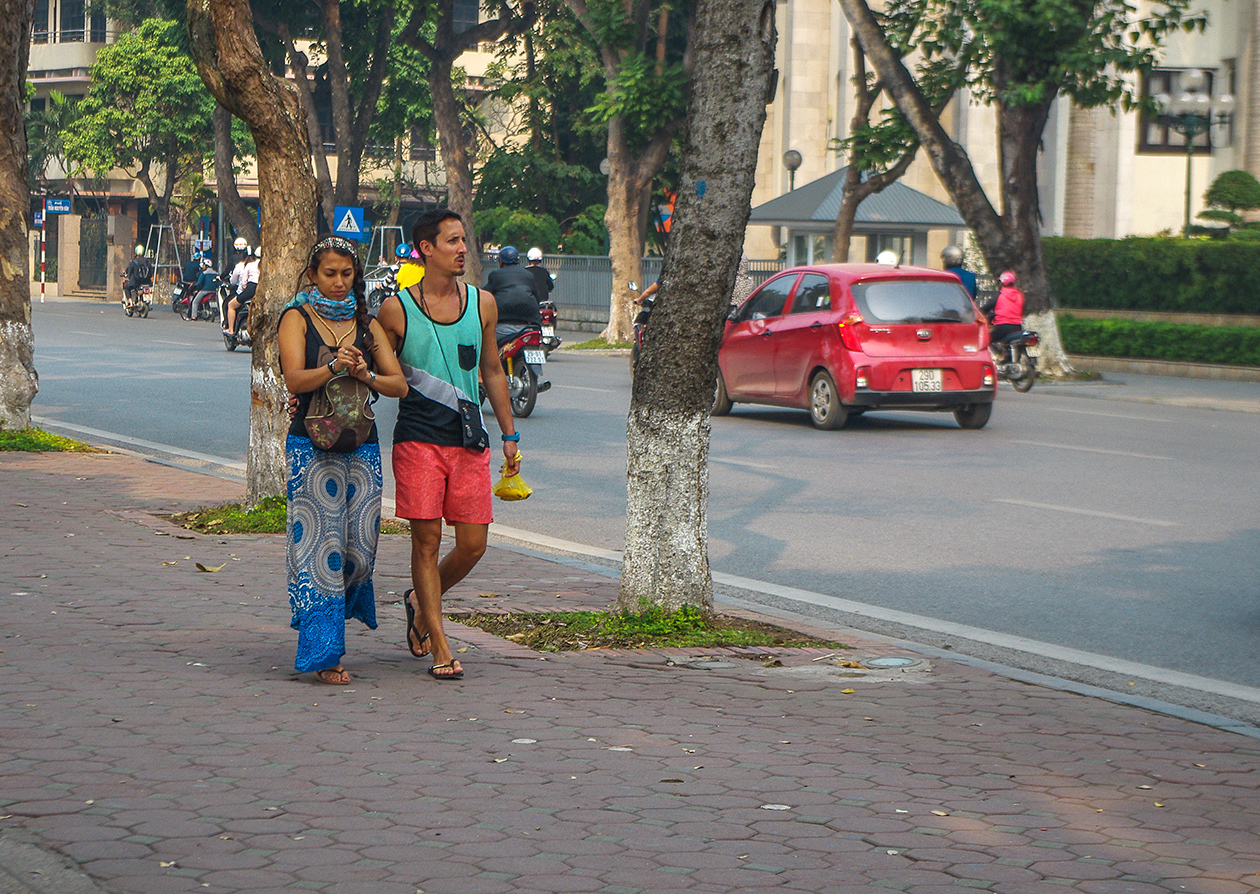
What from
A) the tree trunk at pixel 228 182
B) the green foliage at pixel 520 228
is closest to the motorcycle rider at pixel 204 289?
the tree trunk at pixel 228 182

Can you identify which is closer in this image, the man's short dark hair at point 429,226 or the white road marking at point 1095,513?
the man's short dark hair at point 429,226

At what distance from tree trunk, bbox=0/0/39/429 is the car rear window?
7702 mm

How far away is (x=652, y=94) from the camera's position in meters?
29.1

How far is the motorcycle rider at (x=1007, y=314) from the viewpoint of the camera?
886 inches

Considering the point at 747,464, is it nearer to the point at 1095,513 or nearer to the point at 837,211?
the point at 1095,513

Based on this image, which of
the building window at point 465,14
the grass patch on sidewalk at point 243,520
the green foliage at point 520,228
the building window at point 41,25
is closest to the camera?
the grass patch on sidewalk at point 243,520

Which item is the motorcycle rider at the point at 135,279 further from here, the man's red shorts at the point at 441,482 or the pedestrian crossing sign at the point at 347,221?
the man's red shorts at the point at 441,482

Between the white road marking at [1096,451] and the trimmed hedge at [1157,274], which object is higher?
the trimmed hedge at [1157,274]

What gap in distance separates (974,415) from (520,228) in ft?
87.6

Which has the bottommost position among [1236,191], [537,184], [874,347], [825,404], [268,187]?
[825,404]

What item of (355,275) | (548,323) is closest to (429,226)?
(355,275)

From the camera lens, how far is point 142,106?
2024 inches

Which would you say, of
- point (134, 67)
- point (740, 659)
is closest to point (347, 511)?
point (740, 659)

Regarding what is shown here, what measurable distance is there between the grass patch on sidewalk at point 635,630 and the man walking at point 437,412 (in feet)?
2.54
